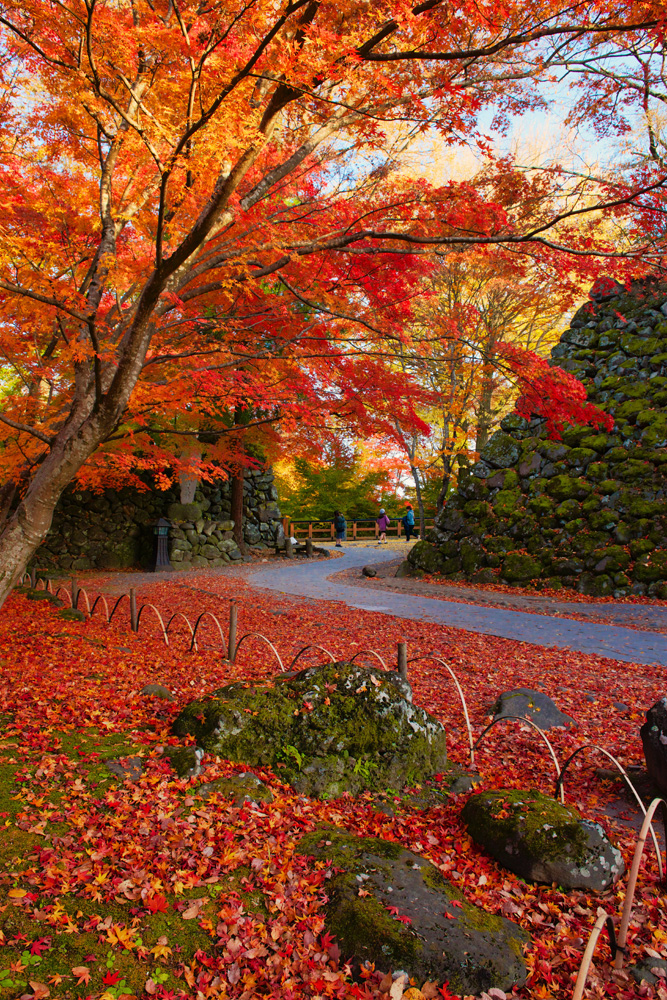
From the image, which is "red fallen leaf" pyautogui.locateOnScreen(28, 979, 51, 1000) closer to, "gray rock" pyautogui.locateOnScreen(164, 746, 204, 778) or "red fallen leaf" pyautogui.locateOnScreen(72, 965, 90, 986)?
"red fallen leaf" pyautogui.locateOnScreen(72, 965, 90, 986)

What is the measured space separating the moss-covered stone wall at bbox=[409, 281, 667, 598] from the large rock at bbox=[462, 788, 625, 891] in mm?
8506

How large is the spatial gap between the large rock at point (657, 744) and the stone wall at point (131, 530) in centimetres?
1483

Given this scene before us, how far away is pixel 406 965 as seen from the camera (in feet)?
7.77

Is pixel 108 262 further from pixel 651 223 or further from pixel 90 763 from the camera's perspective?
pixel 651 223

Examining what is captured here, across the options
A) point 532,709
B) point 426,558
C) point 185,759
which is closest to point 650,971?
point 185,759

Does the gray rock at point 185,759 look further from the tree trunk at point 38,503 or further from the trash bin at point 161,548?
the trash bin at point 161,548

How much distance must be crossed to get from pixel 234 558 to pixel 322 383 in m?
10.8

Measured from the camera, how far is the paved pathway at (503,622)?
753cm

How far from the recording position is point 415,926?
253 centimetres

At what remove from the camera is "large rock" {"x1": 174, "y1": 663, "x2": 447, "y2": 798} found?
399 centimetres

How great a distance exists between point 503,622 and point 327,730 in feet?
18.4

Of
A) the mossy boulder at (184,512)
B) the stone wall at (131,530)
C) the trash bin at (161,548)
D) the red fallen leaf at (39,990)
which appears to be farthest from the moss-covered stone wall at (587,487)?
the red fallen leaf at (39,990)

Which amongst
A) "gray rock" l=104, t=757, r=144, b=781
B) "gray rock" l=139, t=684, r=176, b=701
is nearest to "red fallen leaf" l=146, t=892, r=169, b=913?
"gray rock" l=104, t=757, r=144, b=781

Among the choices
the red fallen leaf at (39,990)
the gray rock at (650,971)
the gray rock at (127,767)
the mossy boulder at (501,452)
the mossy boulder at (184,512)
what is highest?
the mossy boulder at (501,452)
